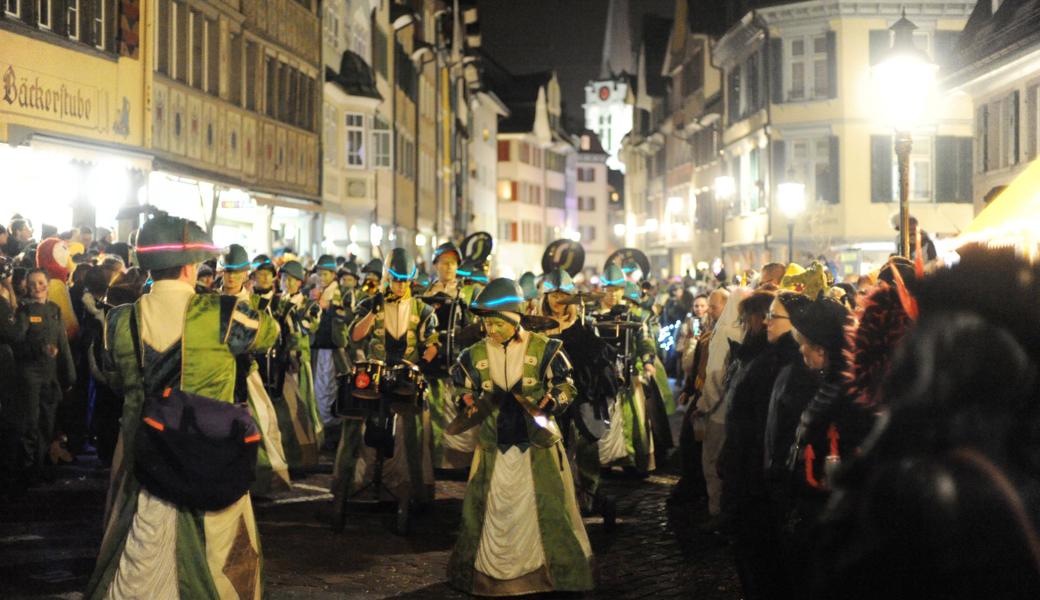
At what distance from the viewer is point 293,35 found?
34875mm

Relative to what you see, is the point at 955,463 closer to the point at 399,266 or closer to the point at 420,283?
the point at 399,266

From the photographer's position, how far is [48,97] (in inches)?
838

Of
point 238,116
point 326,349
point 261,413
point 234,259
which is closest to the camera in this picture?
point 234,259

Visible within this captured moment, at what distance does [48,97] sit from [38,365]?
8701 millimetres

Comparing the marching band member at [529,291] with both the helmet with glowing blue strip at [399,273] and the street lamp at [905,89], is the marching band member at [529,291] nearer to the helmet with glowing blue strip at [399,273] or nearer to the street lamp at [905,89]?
the helmet with glowing blue strip at [399,273]

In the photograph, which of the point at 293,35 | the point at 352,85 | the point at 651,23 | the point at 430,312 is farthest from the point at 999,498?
the point at 651,23

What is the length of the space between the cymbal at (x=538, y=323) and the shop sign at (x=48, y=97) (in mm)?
12117

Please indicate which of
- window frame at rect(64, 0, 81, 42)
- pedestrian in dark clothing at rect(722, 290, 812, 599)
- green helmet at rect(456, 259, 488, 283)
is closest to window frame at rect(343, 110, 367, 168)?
window frame at rect(64, 0, 81, 42)

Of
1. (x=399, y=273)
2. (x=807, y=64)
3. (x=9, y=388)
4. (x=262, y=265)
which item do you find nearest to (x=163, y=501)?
(x=399, y=273)

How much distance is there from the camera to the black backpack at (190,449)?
6973 mm

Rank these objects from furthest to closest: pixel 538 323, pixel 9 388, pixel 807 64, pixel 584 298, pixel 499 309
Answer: pixel 807 64, pixel 584 298, pixel 9 388, pixel 538 323, pixel 499 309

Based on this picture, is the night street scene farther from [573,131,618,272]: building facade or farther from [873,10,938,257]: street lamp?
[573,131,618,272]: building facade

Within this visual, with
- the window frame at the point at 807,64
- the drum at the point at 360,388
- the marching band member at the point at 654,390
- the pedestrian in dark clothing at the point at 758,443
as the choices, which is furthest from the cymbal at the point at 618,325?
the window frame at the point at 807,64

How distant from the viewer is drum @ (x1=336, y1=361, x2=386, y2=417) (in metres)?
11.4
